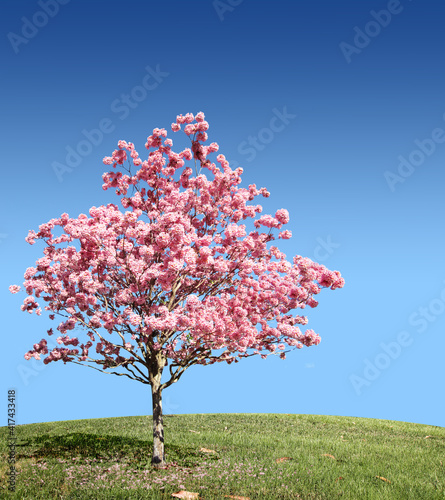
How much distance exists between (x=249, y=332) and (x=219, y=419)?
36.5 ft

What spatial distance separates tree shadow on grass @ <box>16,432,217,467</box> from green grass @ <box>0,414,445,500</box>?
3 cm

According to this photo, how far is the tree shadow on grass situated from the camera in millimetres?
10742

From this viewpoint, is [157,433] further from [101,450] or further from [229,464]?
[101,450]

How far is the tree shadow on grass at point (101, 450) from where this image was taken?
10742mm

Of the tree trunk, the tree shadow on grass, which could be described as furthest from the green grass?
the tree trunk

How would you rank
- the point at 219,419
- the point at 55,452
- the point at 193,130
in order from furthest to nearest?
the point at 219,419
the point at 55,452
the point at 193,130

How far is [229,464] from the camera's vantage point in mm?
9984

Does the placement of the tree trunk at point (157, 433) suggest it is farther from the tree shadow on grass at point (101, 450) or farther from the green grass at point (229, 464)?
the tree shadow on grass at point (101, 450)

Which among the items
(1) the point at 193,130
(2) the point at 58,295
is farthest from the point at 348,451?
(1) the point at 193,130

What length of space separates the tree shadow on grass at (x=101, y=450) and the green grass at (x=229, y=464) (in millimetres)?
27

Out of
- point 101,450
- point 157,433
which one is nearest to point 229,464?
point 157,433

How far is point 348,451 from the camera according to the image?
12125 millimetres

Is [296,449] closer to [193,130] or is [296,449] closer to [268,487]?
[268,487]

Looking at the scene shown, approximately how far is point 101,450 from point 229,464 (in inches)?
148
